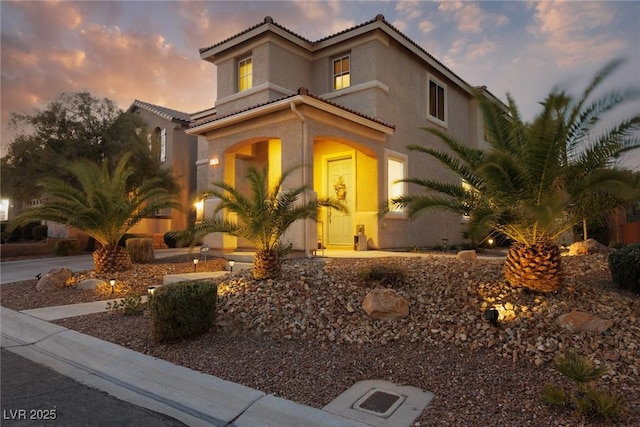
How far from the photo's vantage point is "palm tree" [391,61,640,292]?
18.1 feet

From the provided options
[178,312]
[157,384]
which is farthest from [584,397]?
[178,312]

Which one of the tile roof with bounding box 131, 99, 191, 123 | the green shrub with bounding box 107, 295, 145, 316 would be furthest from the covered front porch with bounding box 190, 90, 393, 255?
the tile roof with bounding box 131, 99, 191, 123

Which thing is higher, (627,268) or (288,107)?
(288,107)

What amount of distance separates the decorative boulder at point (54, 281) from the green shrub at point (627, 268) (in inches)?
454

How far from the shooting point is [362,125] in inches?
473

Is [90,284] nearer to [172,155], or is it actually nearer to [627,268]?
[627,268]

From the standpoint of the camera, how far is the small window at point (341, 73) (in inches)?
547

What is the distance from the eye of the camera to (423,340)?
17.2 ft

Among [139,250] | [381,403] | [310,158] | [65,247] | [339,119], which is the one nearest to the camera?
[381,403]

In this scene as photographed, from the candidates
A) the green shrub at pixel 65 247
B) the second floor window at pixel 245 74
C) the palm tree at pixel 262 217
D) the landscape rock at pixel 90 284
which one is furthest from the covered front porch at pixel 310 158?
the green shrub at pixel 65 247

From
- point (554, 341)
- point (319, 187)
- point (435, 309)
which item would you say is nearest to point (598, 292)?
point (554, 341)

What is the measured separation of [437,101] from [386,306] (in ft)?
41.0

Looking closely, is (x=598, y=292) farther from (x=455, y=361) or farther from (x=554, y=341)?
(x=455, y=361)

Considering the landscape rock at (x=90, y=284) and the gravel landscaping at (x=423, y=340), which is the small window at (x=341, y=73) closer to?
the gravel landscaping at (x=423, y=340)
